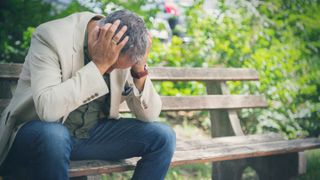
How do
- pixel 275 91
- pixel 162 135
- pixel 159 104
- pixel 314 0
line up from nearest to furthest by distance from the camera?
1. pixel 162 135
2. pixel 159 104
3. pixel 275 91
4. pixel 314 0

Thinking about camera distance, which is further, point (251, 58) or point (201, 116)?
point (201, 116)

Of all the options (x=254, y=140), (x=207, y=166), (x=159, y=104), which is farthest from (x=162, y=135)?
(x=207, y=166)

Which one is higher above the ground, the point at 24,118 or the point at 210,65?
the point at 24,118

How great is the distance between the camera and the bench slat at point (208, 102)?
3721 mm

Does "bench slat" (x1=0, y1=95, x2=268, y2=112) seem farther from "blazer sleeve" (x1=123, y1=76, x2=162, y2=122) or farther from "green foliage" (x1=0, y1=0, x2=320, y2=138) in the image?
"green foliage" (x1=0, y1=0, x2=320, y2=138)

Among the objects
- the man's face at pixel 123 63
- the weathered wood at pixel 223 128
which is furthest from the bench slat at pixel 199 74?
the man's face at pixel 123 63

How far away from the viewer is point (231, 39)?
5.28m

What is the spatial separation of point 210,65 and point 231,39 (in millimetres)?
380

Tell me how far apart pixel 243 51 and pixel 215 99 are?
53.8 inches

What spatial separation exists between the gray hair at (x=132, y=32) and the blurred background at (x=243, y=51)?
6.74 ft

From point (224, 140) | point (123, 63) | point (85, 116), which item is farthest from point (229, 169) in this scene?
point (123, 63)

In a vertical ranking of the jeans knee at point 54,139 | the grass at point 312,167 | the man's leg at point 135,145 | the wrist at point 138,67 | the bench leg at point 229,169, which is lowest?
the grass at point 312,167

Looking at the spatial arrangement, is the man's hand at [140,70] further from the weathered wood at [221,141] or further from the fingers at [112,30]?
the weathered wood at [221,141]

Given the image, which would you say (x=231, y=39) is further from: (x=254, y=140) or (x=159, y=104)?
(x=159, y=104)
